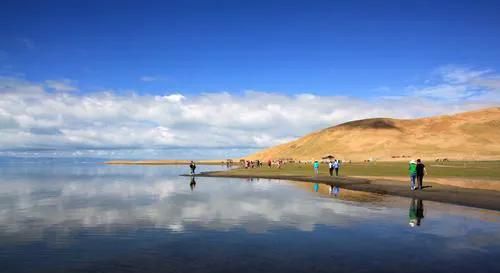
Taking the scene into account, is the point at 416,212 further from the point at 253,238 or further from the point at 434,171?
the point at 434,171

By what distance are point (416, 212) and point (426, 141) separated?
145398mm

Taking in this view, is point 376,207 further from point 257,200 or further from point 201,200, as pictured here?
point 201,200

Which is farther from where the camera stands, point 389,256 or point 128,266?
point 389,256

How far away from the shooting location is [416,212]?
2631cm

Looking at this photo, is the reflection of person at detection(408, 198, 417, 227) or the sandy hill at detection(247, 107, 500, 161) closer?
the reflection of person at detection(408, 198, 417, 227)

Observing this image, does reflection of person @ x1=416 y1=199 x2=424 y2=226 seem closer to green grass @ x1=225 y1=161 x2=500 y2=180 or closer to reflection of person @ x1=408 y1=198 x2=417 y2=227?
reflection of person @ x1=408 y1=198 x2=417 y2=227

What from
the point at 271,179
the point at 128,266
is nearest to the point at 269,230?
the point at 128,266

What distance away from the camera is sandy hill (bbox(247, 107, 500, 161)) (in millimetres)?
138625

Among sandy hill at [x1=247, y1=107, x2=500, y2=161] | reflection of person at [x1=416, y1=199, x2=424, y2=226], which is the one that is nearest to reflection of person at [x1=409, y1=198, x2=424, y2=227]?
reflection of person at [x1=416, y1=199, x2=424, y2=226]

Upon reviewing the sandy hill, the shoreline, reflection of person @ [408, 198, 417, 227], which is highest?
the sandy hill

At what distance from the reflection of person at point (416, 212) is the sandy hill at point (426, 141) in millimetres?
99892

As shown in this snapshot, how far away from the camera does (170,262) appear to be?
1463 centimetres

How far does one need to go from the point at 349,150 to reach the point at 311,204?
143 metres

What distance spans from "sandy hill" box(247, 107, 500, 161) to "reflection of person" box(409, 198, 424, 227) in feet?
328
